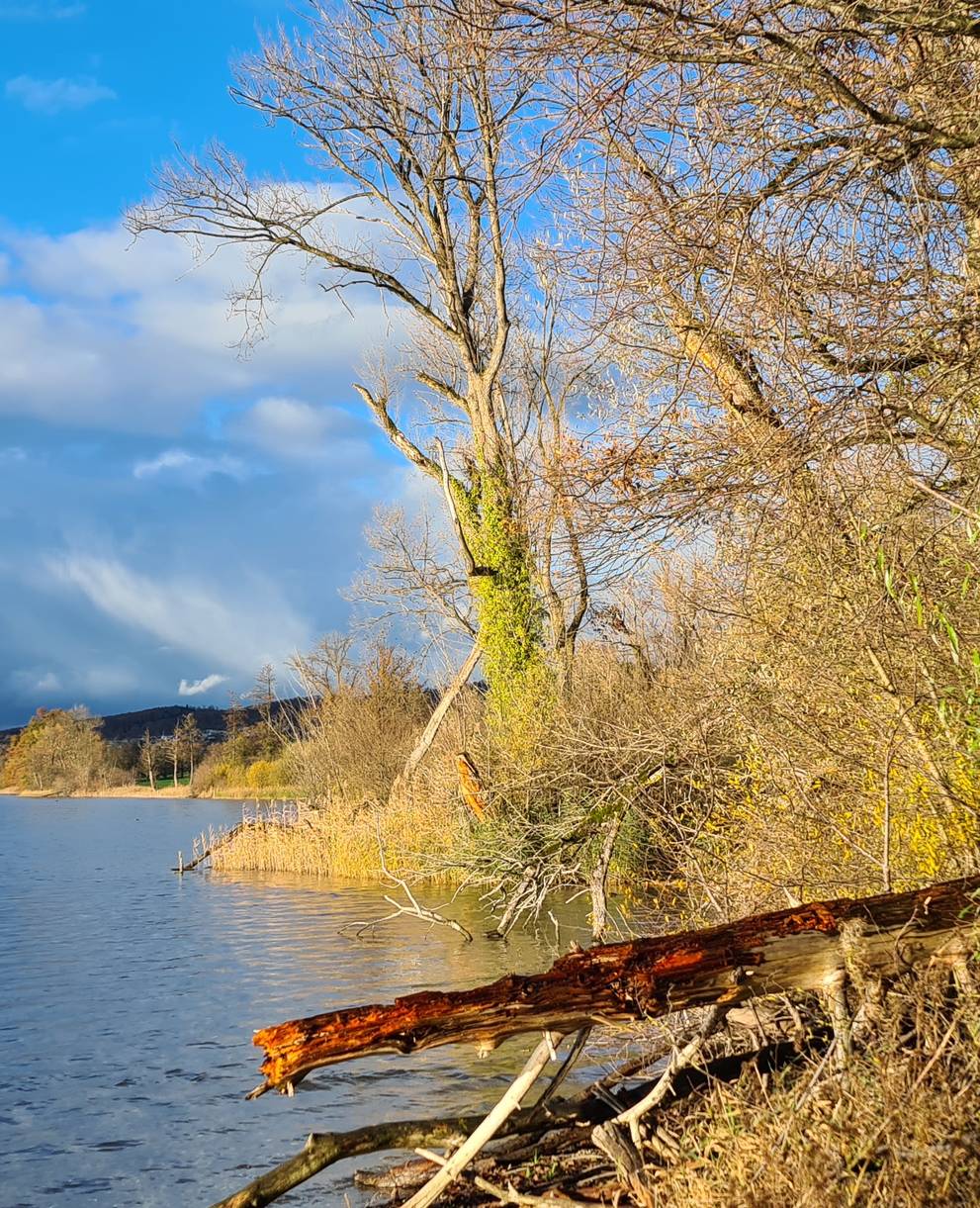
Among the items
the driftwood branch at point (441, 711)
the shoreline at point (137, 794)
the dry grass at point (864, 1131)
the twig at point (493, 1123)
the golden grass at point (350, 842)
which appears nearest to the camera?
the dry grass at point (864, 1131)

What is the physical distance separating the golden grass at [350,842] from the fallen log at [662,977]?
37.2 feet

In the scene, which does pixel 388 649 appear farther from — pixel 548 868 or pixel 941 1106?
pixel 941 1106

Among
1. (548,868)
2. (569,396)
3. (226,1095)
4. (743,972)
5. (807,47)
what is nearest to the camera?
(743,972)

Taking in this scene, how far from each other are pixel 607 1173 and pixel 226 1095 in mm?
5372

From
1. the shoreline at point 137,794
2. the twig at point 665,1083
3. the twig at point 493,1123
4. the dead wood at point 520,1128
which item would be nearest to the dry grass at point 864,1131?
the twig at point 665,1083

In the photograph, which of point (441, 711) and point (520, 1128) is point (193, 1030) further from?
point (441, 711)

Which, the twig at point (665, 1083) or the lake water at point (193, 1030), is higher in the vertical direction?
the twig at point (665, 1083)

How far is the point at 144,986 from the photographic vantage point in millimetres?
15328

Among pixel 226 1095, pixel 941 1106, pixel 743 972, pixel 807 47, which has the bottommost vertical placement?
pixel 226 1095

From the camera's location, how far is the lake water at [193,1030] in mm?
8445

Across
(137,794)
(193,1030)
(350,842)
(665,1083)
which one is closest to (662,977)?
(665,1083)

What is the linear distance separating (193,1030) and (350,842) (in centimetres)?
1217

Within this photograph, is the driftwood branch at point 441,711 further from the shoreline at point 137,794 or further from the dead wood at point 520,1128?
the shoreline at point 137,794

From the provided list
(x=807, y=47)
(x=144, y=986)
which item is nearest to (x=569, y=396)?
(x=144, y=986)
